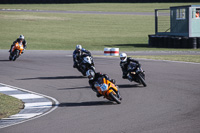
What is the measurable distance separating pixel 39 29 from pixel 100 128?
44.7 meters

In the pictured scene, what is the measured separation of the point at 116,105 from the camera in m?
11.5

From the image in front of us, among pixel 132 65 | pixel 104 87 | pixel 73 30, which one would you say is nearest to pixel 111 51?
pixel 132 65

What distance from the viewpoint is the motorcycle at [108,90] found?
11.6 metres

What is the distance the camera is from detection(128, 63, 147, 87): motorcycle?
1469 centimetres

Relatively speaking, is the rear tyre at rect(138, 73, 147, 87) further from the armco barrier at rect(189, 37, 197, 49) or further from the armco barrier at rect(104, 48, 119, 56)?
the armco barrier at rect(189, 37, 197, 49)

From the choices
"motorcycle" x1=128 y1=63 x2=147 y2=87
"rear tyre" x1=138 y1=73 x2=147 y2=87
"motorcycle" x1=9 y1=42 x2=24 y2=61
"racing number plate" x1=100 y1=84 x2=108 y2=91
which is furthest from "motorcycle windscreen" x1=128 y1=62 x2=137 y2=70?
"motorcycle" x1=9 y1=42 x2=24 y2=61

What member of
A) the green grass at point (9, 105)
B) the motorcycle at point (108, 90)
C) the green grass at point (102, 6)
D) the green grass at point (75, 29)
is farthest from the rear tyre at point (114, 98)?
the green grass at point (102, 6)

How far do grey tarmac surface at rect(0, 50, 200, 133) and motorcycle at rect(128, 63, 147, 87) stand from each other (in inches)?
11.5

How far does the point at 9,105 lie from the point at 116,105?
301cm

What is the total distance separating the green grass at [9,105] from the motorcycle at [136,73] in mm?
4244

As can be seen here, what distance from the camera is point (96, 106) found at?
11391 mm

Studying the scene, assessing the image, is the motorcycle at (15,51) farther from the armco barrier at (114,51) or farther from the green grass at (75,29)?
the green grass at (75,29)

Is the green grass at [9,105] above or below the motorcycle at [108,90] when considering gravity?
below

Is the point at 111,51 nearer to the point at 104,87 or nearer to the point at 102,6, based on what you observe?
the point at 104,87
